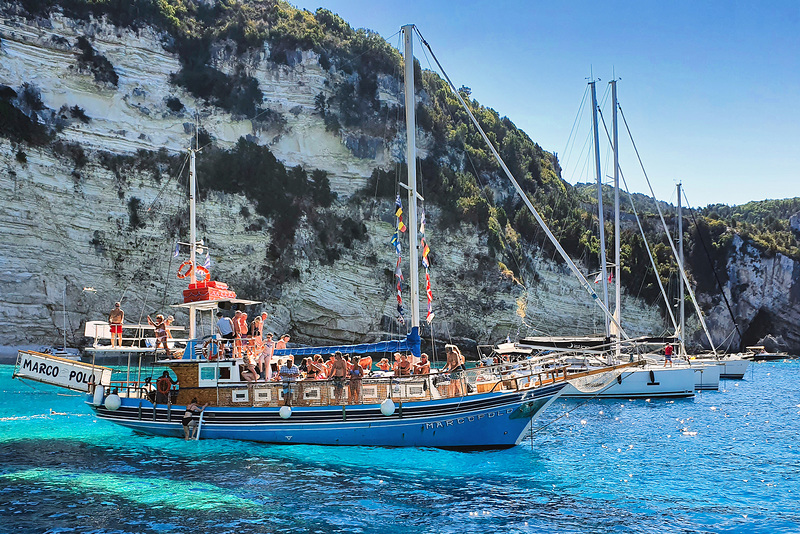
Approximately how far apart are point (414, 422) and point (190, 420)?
637 cm

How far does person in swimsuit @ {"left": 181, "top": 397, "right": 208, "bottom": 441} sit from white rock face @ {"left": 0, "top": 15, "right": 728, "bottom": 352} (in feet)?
113

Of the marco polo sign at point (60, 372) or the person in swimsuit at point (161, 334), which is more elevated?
the person in swimsuit at point (161, 334)

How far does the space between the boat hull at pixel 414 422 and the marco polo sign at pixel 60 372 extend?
4579 millimetres

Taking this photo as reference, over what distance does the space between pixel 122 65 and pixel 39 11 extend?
733cm

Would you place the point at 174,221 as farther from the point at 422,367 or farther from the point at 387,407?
the point at 387,407

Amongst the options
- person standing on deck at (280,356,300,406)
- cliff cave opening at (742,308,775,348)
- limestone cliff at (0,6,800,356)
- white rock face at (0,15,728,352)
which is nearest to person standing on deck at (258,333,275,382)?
person standing on deck at (280,356,300,406)

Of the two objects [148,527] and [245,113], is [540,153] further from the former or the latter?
[148,527]

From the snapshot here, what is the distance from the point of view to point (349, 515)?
1122 centimetres

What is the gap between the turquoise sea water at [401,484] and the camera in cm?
1097

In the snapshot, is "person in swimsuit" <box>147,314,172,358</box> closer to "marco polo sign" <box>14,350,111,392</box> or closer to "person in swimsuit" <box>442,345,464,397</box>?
"marco polo sign" <box>14,350,111,392</box>

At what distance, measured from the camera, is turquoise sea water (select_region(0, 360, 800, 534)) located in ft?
36.0

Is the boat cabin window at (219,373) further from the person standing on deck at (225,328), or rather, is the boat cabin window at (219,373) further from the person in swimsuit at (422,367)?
the person in swimsuit at (422,367)

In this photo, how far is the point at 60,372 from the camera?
18.3 meters

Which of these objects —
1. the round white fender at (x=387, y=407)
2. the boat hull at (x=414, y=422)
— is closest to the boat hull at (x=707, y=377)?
the boat hull at (x=414, y=422)
